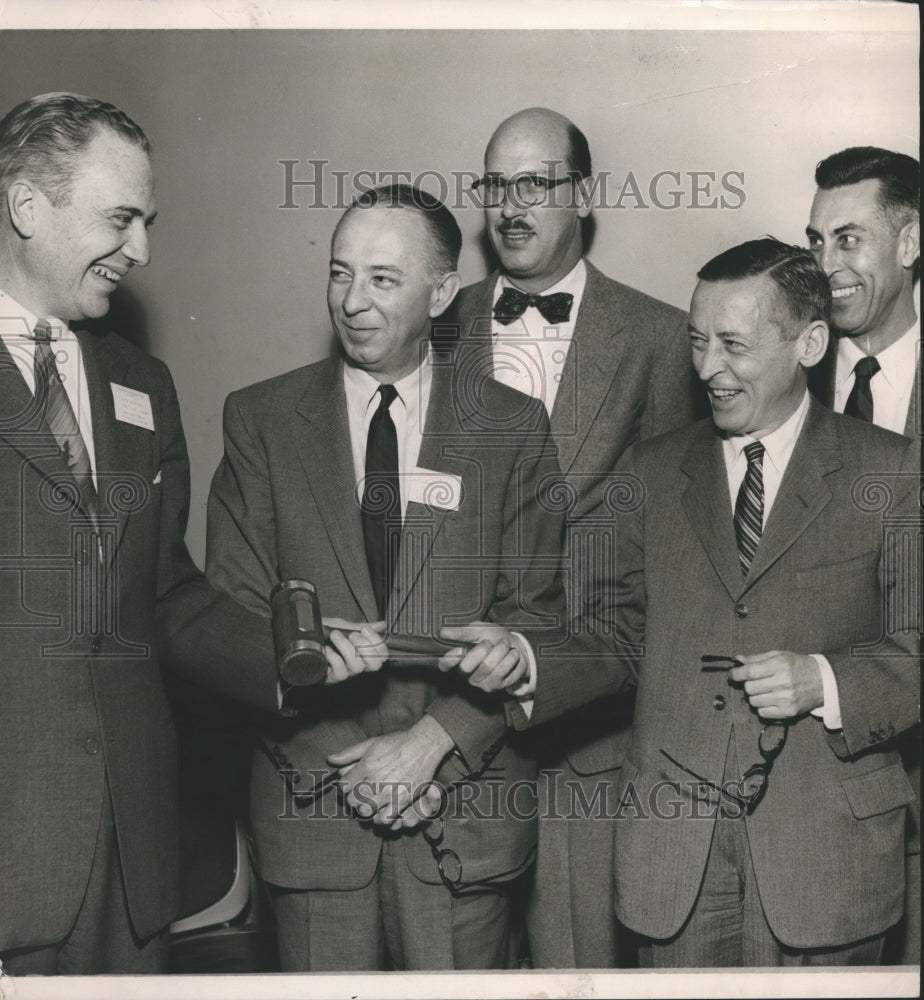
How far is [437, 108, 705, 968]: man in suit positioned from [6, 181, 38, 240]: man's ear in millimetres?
980

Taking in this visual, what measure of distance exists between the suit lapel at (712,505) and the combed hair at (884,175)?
72 centimetres

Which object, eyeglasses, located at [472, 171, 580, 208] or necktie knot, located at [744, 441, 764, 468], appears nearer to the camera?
necktie knot, located at [744, 441, 764, 468]

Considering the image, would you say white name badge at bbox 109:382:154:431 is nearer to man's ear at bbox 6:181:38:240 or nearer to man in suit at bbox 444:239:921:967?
man's ear at bbox 6:181:38:240

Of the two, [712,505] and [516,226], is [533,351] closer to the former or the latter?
[516,226]

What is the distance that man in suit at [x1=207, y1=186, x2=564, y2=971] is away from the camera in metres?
2.79

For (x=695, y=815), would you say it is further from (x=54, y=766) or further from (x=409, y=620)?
(x=54, y=766)

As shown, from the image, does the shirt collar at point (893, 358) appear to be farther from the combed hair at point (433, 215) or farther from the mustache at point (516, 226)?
the combed hair at point (433, 215)

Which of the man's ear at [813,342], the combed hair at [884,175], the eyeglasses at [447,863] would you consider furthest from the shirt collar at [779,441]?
the eyeglasses at [447,863]

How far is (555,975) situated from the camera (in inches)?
117

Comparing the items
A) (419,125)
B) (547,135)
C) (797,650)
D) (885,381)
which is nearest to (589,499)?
(797,650)

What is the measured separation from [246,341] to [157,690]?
875 mm

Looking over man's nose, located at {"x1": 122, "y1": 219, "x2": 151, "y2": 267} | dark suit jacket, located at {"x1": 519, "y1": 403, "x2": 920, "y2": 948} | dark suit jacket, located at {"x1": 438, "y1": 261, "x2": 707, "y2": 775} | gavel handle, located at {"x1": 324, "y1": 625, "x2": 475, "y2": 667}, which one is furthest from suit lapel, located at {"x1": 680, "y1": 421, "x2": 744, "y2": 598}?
man's nose, located at {"x1": 122, "y1": 219, "x2": 151, "y2": 267}

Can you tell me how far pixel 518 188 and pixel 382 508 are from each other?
0.84m

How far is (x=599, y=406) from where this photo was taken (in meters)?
2.98
